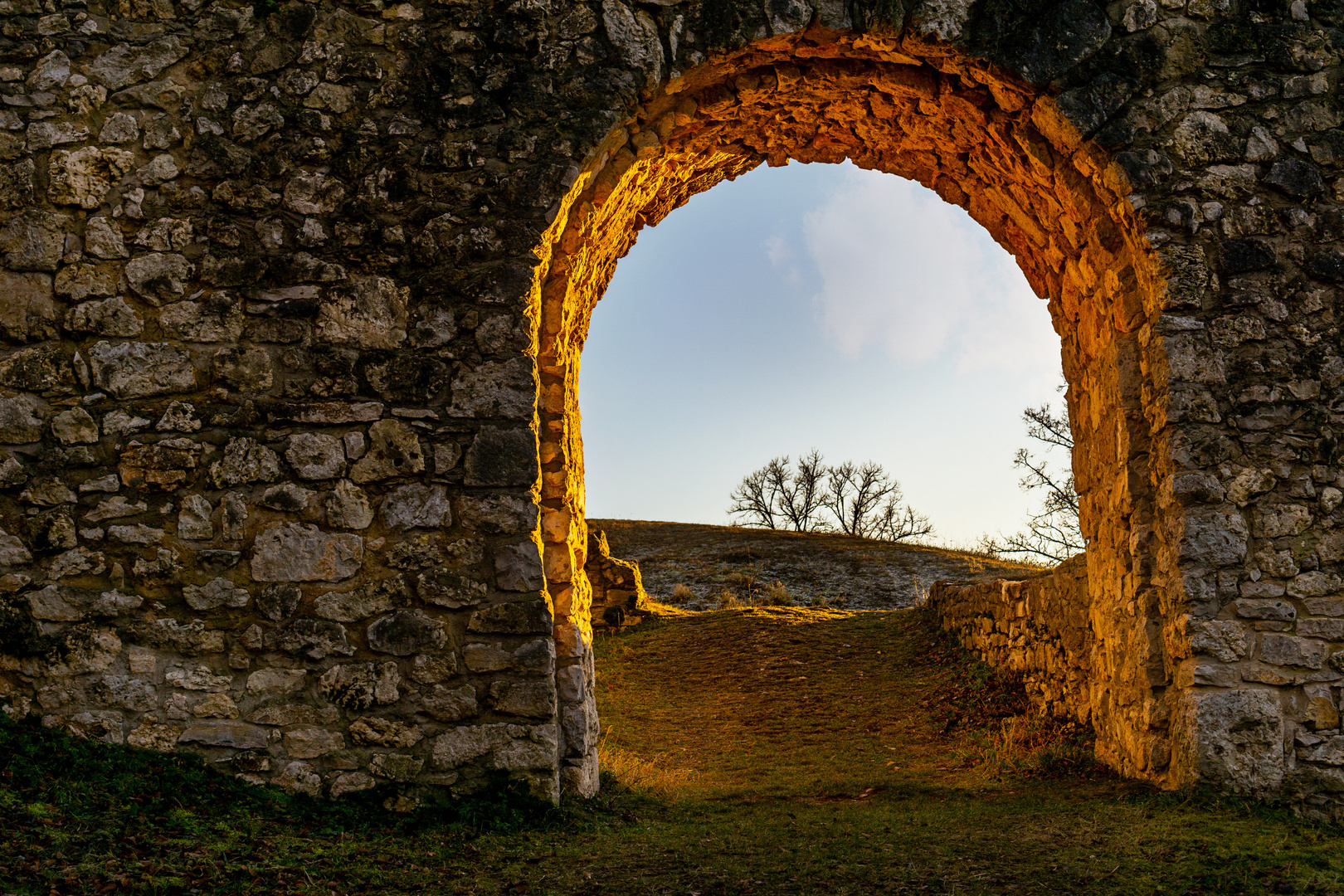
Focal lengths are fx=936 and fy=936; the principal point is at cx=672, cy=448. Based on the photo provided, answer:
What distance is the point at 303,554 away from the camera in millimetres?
5070

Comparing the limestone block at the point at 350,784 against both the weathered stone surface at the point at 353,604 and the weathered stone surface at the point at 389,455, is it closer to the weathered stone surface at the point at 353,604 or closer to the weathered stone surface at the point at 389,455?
the weathered stone surface at the point at 353,604

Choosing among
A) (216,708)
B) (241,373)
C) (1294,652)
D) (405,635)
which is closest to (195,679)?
(216,708)

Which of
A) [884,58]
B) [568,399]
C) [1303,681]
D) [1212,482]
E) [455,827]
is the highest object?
[884,58]

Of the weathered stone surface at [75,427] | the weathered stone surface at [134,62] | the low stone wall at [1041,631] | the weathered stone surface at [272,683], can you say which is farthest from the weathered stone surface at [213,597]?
the low stone wall at [1041,631]

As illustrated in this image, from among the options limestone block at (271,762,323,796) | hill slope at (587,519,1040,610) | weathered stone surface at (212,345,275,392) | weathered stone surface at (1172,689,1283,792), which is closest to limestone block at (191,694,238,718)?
limestone block at (271,762,323,796)

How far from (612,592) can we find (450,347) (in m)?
8.05

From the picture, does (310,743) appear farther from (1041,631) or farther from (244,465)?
(1041,631)

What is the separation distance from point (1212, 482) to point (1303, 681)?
115cm

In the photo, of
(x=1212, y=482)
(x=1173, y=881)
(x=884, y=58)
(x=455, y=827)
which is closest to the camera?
(x=1173, y=881)

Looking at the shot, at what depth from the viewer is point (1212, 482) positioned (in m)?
5.24

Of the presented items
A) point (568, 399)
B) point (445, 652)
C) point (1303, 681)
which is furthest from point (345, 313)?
point (1303, 681)

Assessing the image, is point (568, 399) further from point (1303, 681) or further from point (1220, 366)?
point (1303, 681)

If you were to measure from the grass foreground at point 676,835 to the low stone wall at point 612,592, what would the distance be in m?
5.76

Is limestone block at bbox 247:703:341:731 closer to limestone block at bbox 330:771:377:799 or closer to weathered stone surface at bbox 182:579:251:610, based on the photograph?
limestone block at bbox 330:771:377:799
